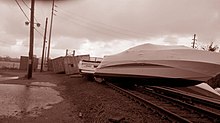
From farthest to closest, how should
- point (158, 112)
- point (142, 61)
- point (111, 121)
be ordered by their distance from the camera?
1. point (142, 61)
2. point (158, 112)
3. point (111, 121)

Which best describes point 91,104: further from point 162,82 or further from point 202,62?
point 202,62

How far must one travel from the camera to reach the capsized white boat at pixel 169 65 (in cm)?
912

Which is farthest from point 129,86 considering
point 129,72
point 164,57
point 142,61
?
point 164,57

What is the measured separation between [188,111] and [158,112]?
4.27 feet

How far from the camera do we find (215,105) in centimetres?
1005

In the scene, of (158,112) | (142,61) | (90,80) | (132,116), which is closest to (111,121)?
(132,116)

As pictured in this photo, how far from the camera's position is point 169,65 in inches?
386

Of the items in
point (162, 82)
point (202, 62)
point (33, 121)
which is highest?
point (202, 62)

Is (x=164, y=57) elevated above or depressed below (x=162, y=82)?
above

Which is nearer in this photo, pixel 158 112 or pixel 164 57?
pixel 158 112

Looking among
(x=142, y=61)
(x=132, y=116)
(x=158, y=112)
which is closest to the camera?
(x=132, y=116)

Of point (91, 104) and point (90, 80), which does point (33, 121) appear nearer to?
point (91, 104)

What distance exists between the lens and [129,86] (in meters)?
15.3

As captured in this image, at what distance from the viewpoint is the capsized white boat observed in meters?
9.12
